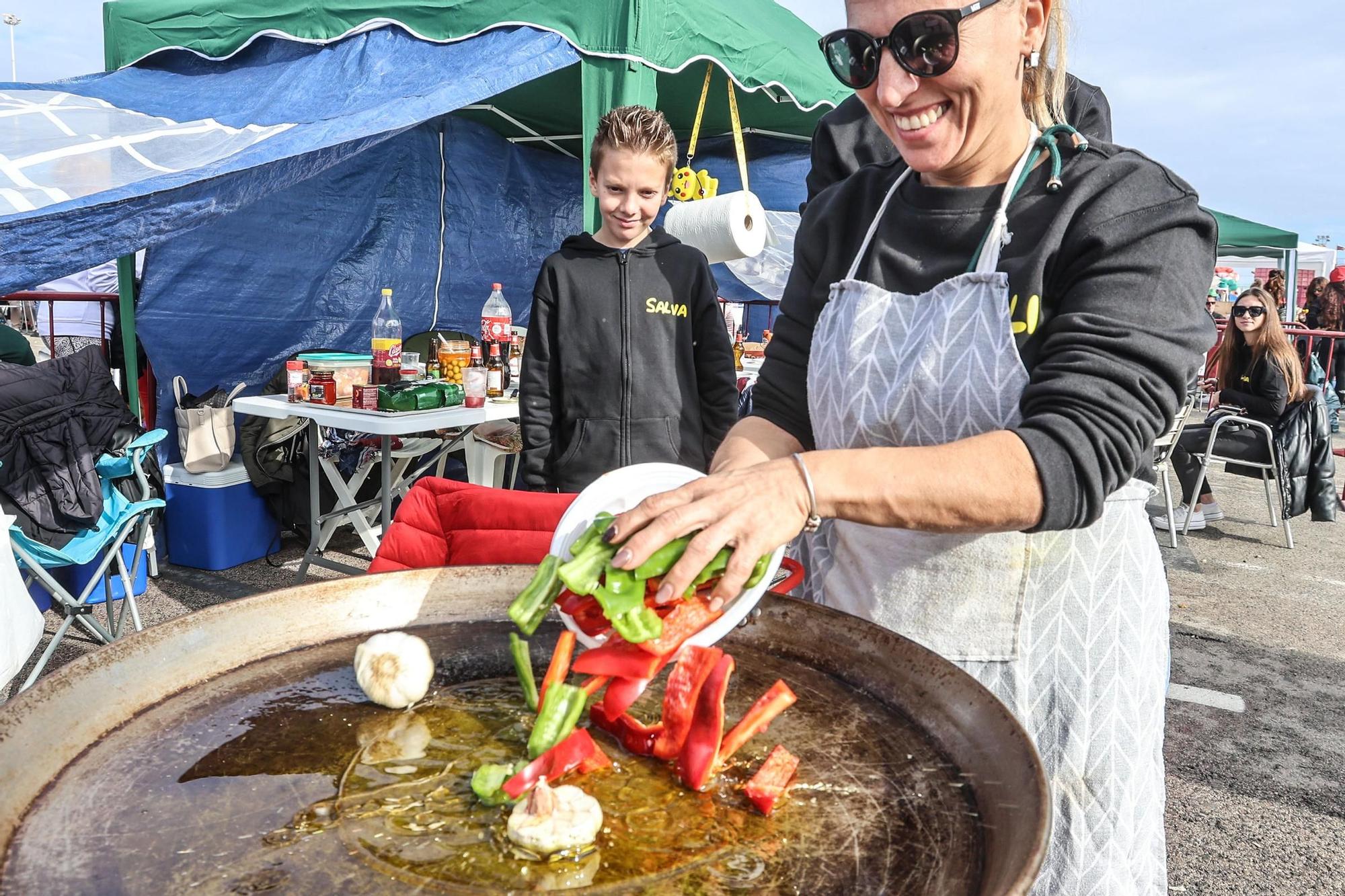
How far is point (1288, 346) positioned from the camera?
674 centimetres

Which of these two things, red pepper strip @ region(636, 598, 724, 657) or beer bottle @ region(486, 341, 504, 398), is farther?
beer bottle @ region(486, 341, 504, 398)

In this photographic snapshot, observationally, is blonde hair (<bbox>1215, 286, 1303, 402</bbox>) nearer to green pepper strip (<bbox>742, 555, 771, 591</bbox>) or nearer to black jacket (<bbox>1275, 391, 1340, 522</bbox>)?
black jacket (<bbox>1275, 391, 1340, 522</bbox>)

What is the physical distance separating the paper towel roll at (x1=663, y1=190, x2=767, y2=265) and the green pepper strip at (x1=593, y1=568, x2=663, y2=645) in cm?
441

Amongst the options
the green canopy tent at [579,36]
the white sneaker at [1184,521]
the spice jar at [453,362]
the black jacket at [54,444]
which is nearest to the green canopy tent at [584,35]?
the green canopy tent at [579,36]

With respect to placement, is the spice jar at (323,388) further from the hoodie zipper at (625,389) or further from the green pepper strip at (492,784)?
the green pepper strip at (492,784)

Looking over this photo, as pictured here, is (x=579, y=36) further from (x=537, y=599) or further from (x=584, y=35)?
(x=537, y=599)

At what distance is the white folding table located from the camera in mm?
4145

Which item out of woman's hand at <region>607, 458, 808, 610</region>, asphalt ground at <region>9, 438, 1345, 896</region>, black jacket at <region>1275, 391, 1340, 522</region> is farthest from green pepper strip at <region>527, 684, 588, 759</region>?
black jacket at <region>1275, 391, 1340, 522</region>

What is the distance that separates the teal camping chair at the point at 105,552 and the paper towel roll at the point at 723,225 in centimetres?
322

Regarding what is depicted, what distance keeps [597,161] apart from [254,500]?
3.15 meters

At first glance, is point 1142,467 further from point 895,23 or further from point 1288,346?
point 1288,346

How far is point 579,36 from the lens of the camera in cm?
486

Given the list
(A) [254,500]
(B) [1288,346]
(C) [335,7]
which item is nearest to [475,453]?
(A) [254,500]

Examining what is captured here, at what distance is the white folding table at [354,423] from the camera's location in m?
4.14
